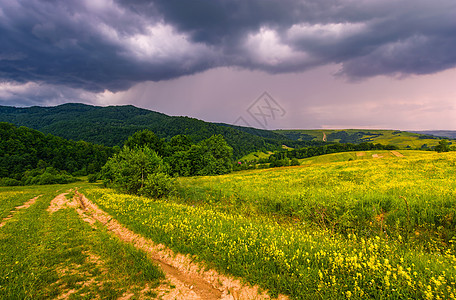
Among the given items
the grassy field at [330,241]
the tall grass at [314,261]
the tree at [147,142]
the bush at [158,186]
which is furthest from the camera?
the tree at [147,142]

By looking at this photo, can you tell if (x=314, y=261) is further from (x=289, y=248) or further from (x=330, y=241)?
(x=330, y=241)

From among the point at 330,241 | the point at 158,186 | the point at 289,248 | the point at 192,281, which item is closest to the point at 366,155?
the point at 158,186

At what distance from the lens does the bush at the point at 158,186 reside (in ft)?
57.2

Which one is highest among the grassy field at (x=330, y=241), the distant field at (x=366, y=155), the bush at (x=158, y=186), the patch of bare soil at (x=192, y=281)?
the grassy field at (x=330, y=241)

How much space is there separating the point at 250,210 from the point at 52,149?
463ft

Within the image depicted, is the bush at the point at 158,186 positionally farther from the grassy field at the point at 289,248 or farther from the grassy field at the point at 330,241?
the grassy field at the point at 289,248

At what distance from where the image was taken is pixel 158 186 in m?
17.4

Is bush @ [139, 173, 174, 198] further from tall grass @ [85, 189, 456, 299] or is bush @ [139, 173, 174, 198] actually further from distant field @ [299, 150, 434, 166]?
distant field @ [299, 150, 434, 166]

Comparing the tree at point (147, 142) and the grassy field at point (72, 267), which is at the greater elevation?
the tree at point (147, 142)

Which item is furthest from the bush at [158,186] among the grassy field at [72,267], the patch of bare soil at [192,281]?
the patch of bare soil at [192,281]

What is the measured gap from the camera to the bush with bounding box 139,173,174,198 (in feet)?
57.2

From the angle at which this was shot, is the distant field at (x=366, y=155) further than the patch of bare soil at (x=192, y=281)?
Yes

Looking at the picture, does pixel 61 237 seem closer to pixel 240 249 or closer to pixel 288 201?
pixel 240 249

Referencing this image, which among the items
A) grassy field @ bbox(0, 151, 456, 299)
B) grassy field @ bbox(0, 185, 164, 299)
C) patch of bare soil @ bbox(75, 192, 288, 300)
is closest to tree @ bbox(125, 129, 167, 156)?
grassy field @ bbox(0, 151, 456, 299)
